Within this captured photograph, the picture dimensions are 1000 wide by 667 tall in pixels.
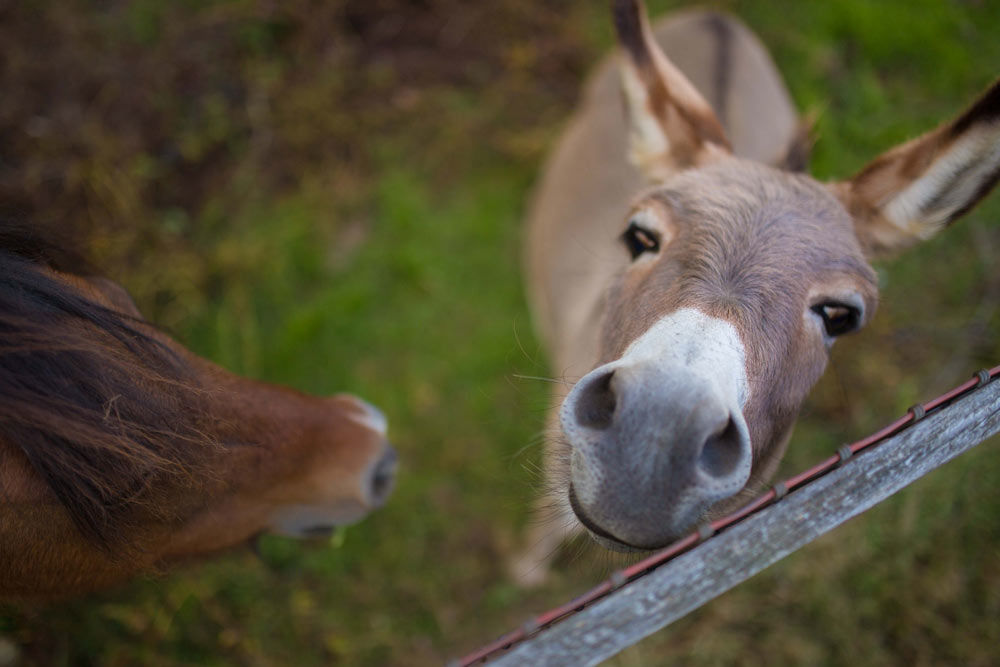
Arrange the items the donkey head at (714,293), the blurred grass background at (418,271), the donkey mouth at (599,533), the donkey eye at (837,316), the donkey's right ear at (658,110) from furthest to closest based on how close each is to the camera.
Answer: the blurred grass background at (418,271)
the donkey's right ear at (658,110)
the donkey eye at (837,316)
the donkey mouth at (599,533)
the donkey head at (714,293)

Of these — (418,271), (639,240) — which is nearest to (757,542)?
(639,240)

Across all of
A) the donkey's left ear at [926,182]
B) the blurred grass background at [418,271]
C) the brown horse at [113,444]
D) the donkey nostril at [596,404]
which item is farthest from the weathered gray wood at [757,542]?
the blurred grass background at [418,271]

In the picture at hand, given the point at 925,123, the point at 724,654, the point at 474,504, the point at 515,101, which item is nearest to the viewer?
the point at 724,654

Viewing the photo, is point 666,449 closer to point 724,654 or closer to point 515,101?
point 724,654

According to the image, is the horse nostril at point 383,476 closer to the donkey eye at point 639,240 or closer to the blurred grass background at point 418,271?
the blurred grass background at point 418,271

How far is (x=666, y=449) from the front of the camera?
4.24ft

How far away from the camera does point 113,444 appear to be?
60.4 inches

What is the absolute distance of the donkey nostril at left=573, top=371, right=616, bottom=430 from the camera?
4.58ft

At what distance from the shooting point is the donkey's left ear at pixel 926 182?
70.0 inches

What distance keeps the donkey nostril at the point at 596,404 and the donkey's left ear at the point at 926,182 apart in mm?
1273

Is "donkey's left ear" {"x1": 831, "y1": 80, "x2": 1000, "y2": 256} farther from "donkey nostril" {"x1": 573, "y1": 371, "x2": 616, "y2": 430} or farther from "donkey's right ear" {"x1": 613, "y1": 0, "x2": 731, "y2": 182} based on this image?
"donkey nostril" {"x1": 573, "y1": 371, "x2": 616, "y2": 430}

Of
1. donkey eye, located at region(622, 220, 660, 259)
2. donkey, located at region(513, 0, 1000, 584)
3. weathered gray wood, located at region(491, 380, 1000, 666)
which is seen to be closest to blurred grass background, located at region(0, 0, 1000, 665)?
donkey eye, located at region(622, 220, 660, 259)

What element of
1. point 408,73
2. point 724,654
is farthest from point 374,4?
point 724,654

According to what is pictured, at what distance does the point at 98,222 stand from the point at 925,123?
5864 mm
